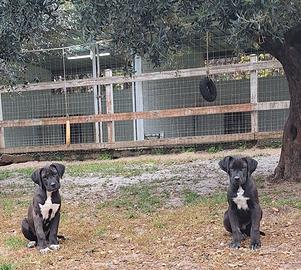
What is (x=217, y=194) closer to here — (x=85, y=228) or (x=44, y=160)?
(x=85, y=228)

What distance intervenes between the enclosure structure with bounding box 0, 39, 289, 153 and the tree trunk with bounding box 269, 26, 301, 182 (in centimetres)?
422

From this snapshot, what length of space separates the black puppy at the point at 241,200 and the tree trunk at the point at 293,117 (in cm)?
308

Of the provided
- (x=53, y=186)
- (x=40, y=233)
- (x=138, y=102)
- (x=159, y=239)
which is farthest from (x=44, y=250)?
(x=138, y=102)

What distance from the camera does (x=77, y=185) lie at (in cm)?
950

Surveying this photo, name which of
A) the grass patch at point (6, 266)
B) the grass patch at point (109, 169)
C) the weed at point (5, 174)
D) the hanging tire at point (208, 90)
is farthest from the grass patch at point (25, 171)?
the grass patch at point (6, 266)

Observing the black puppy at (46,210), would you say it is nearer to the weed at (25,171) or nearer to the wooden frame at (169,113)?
the weed at (25,171)

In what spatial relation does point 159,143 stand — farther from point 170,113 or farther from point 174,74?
point 174,74

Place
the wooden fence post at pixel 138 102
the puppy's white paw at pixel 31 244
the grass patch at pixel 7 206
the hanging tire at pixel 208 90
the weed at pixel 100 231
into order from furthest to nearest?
the wooden fence post at pixel 138 102 → the hanging tire at pixel 208 90 → the grass patch at pixel 7 206 → the weed at pixel 100 231 → the puppy's white paw at pixel 31 244

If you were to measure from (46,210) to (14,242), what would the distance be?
2.50ft

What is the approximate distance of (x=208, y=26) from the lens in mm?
6230

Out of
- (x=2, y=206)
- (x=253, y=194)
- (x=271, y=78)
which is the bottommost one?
(x=2, y=206)

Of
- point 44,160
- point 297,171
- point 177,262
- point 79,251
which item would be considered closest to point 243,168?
point 177,262

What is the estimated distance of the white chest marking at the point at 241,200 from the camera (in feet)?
16.2

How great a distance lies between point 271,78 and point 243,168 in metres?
10.5
